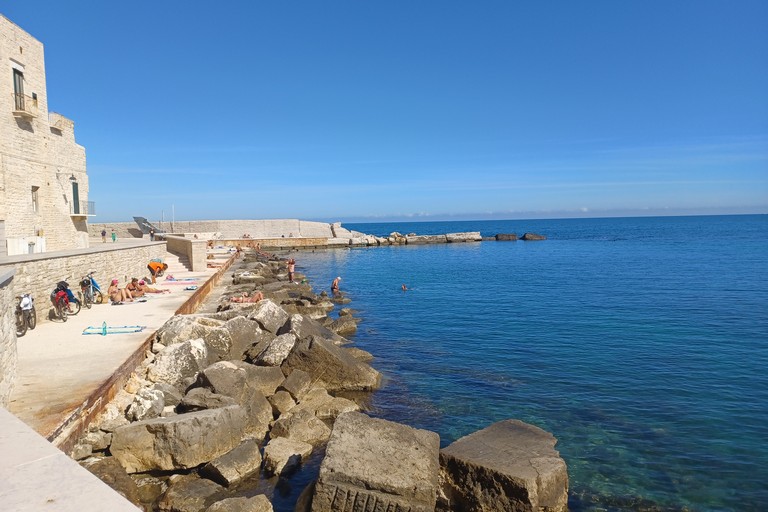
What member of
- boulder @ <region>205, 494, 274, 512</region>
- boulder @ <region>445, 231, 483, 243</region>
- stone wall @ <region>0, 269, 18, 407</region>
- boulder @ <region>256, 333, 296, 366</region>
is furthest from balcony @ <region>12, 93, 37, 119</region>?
boulder @ <region>445, 231, 483, 243</region>

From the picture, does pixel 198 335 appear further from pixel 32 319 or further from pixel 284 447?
pixel 284 447

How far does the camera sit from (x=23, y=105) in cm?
2023

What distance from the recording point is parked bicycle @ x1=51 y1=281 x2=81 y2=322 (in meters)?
13.1

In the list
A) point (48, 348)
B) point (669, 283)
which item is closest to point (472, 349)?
point (48, 348)

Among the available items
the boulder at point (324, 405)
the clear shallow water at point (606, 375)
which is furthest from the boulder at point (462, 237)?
the boulder at point (324, 405)

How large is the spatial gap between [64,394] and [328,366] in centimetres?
493

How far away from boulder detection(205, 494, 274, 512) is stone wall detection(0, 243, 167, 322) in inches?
202

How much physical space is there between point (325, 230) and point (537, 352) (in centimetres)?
5848

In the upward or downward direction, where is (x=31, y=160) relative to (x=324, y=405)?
upward

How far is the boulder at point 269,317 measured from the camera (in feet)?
42.8

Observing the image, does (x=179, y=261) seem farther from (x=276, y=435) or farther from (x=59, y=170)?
(x=276, y=435)

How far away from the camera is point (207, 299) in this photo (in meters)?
19.7

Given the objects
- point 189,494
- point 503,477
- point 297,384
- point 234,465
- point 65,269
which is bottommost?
point 189,494

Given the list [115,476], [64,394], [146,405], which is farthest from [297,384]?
[115,476]
